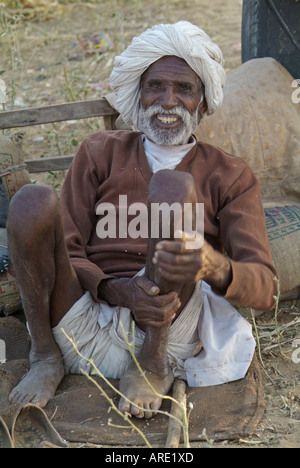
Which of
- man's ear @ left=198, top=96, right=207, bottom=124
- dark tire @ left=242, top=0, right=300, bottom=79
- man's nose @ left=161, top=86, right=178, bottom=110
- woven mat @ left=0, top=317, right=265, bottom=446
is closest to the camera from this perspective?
woven mat @ left=0, top=317, right=265, bottom=446

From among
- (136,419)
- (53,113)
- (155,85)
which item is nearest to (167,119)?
(155,85)

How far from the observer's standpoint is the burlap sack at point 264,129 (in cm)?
377

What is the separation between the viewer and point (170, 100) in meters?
2.97

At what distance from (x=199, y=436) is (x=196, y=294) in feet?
1.94

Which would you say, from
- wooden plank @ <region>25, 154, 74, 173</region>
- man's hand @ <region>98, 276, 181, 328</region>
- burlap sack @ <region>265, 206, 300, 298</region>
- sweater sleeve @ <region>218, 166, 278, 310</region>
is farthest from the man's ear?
wooden plank @ <region>25, 154, 74, 173</region>

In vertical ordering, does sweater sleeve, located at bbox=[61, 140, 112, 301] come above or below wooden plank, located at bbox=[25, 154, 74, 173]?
above

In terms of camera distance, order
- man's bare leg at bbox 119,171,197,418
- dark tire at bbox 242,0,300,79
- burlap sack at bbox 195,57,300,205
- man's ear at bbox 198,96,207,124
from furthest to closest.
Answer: dark tire at bbox 242,0,300,79 < burlap sack at bbox 195,57,300,205 < man's ear at bbox 198,96,207,124 < man's bare leg at bbox 119,171,197,418

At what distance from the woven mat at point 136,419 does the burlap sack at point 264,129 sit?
1327 millimetres

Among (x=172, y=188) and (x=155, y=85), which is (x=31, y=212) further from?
(x=155, y=85)

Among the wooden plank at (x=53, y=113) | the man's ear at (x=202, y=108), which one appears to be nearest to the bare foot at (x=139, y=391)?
the man's ear at (x=202, y=108)

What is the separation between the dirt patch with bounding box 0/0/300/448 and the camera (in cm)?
323

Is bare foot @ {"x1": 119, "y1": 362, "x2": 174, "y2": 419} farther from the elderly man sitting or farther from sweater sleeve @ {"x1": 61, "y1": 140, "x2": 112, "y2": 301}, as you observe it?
sweater sleeve @ {"x1": 61, "y1": 140, "x2": 112, "y2": 301}

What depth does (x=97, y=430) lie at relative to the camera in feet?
8.22

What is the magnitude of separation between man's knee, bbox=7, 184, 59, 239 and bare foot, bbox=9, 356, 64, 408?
598 millimetres
